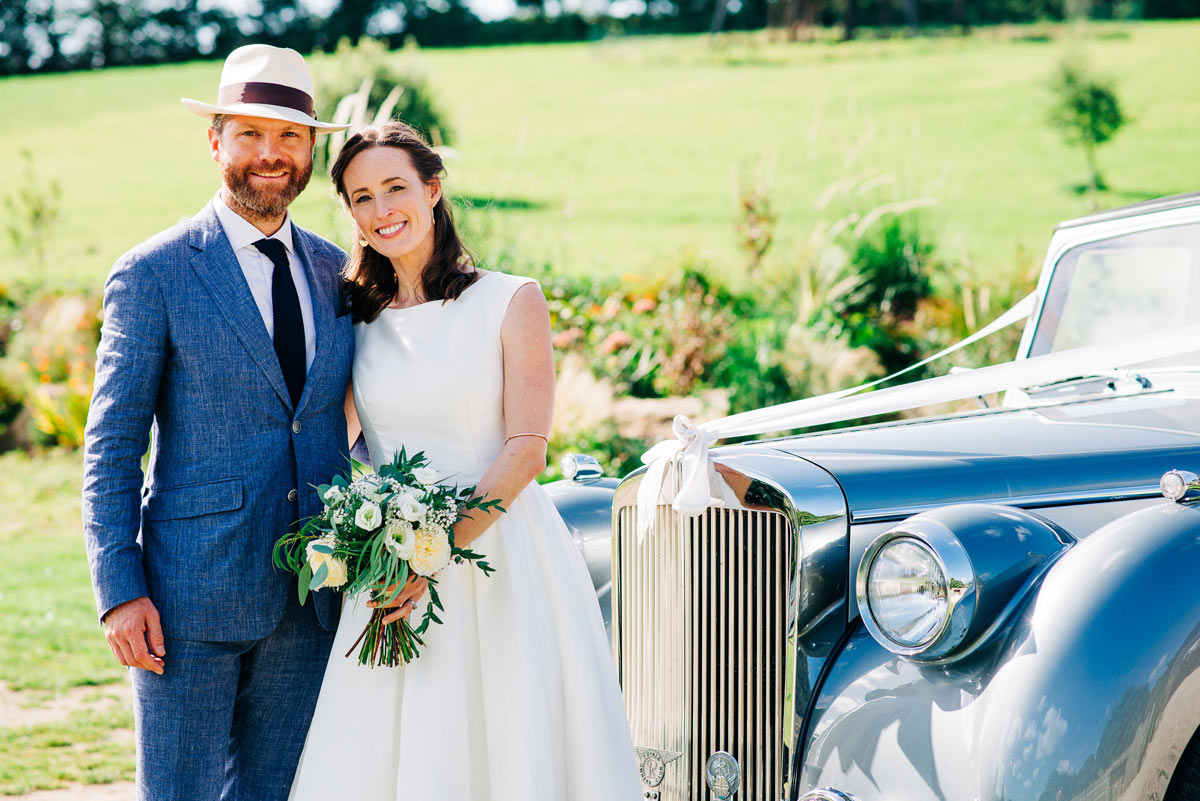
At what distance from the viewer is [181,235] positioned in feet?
9.09

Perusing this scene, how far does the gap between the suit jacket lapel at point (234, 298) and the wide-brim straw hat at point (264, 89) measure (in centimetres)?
35

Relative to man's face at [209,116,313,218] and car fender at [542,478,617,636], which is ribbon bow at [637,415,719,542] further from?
A: man's face at [209,116,313,218]

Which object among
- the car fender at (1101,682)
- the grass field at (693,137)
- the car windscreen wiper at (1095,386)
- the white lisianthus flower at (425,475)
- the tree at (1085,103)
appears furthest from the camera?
the grass field at (693,137)

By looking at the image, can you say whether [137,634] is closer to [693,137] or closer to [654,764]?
[654,764]

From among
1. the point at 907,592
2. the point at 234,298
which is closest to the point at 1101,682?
the point at 907,592

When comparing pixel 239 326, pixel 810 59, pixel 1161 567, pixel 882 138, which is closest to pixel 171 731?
pixel 239 326

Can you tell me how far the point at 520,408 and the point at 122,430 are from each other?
98 cm

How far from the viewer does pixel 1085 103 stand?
16.8 metres

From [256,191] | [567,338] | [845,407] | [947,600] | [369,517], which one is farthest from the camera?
[567,338]

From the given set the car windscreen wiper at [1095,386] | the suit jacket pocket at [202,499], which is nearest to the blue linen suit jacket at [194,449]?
the suit jacket pocket at [202,499]

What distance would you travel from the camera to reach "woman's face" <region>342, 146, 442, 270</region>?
286 cm

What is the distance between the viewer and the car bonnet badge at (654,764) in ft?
9.60

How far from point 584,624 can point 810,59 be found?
1260 inches

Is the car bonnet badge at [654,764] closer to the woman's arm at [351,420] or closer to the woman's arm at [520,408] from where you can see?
the woman's arm at [520,408]
